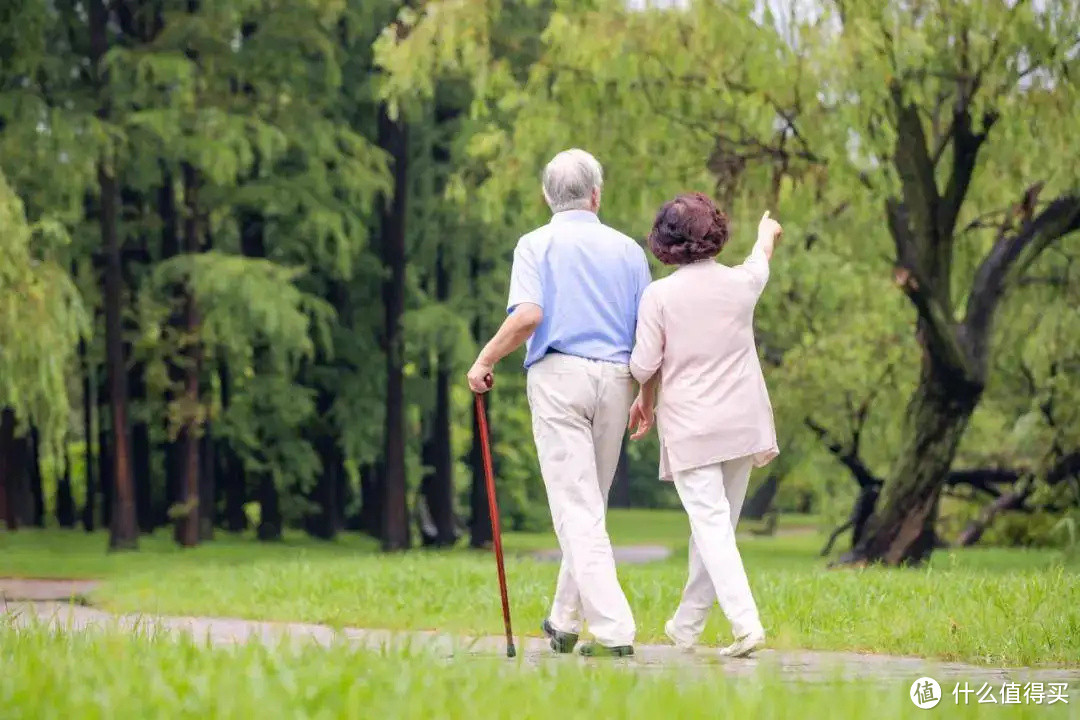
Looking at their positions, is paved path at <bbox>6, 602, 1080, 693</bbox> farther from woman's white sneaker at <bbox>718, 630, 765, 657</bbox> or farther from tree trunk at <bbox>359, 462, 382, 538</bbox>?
tree trunk at <bbox>359, 462, 382, 538</bbox>

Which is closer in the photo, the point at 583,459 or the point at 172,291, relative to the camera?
the point at 583,459

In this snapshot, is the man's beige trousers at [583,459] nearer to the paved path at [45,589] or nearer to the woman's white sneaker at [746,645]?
the woman's white sneaker at [746,645]

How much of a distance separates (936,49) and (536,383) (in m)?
10.3

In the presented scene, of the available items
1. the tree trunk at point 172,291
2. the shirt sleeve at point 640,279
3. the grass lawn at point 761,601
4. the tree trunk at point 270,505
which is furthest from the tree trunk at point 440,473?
the shirt sleeve at point 640,279

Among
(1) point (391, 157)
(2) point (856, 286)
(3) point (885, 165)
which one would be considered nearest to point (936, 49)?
(3) point (885, 165)

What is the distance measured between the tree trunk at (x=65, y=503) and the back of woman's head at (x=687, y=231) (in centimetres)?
3167

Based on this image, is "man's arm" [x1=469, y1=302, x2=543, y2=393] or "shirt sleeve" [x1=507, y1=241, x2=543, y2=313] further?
"shirt sleeve" [x1=507, y1=241, x2=543, y2=313]

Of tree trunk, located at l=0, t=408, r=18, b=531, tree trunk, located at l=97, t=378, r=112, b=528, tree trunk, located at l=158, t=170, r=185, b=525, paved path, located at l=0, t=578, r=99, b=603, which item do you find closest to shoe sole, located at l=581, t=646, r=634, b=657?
paved path, located at l=0, t=578, r=99, b=603

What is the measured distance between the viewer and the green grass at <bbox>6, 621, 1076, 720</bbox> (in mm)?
5113

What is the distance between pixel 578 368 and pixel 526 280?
1.44ft

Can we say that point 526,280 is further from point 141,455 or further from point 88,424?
point 88,424

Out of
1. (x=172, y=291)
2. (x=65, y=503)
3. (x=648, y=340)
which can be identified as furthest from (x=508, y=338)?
(x=65, y=503)

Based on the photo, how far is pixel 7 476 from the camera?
3441cm

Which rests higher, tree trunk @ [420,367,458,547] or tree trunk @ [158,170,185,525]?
tree trunk @ [158,170,185,525]
